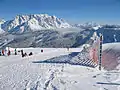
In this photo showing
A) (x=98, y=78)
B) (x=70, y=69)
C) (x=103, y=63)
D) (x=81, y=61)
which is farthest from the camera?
(x=103, y=63)

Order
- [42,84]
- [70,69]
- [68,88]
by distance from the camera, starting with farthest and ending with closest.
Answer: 1. [70,69]
2. [42,84]
3. [68,88]

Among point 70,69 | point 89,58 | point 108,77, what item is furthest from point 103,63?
point 108,77

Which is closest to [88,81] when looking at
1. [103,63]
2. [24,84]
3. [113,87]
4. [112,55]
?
[113,87]

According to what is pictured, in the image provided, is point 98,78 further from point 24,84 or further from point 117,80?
point 24,84

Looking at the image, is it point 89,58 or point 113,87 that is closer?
point 113,87

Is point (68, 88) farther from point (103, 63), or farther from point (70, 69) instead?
point (103, 63)

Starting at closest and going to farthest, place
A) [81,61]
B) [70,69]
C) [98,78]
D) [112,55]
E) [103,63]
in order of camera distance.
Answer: [98,78]
[70,69]
[81,61]
[103,63]
[112,55]

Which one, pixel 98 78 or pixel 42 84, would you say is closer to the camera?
pixel 42 84

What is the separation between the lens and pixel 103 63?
3116cm

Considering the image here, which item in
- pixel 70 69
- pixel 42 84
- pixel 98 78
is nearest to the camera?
pixel 42 84

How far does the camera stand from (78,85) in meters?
16.1

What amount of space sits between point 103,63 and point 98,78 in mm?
13128

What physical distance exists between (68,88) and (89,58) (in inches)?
548

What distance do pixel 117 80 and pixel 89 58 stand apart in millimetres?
11544
